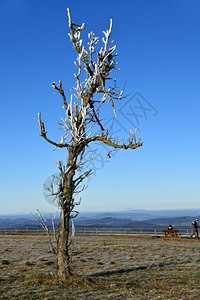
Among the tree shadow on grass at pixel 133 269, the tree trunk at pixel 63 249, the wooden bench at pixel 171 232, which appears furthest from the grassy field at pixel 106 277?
the wooden bench at pixel 171 232

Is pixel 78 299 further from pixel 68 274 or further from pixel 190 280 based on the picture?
pixel 190 280

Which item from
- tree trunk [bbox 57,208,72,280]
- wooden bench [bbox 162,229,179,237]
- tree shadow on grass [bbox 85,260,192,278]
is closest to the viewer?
tree trunk [bbox 57,208,72,280]

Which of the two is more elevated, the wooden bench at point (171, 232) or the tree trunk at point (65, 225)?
the tree trunk at point (65, 225)

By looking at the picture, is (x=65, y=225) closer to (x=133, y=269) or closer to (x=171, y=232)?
(x=133, y=269)

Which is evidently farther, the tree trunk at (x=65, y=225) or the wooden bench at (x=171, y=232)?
the wooden bench at (x=171, y=232)

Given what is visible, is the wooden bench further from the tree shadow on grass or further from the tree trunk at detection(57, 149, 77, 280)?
the tree trunk at detection(57, 149, 77, 280)

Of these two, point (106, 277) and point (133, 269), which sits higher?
point (106, 277)

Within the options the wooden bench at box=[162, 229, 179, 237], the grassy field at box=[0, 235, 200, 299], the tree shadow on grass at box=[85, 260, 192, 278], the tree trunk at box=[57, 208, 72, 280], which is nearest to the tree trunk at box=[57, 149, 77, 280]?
the tree trunk at box=[57, 208, 72, 280]

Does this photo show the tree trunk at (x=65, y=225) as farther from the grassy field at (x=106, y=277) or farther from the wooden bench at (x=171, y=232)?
the wooden bench at (x=171, y=232)

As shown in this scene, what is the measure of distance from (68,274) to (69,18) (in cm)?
1025

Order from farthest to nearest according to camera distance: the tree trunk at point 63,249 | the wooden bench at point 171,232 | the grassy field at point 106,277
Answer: the wooden bench at point 171,232, the tree trunk at point 63,249, the grassy field at point 106,277

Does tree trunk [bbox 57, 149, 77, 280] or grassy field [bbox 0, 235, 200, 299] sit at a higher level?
tree trunk [bbox 57, 149, 77, 280]

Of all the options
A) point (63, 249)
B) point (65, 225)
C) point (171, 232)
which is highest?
point (65, 225)

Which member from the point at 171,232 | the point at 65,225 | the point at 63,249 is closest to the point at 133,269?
the point at 63,249
